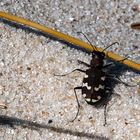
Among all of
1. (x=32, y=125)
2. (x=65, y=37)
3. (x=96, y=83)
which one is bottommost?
(x=32, y=125)

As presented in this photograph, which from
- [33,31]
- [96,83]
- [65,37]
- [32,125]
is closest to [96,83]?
[96,83]

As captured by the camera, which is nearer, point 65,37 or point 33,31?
point 65,37

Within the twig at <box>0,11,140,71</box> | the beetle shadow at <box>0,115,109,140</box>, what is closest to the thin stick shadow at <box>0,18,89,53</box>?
the twig at <box>0,11,140,71</box>

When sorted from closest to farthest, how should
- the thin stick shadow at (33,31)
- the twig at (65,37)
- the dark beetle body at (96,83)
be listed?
1. the dark beetle body at (96,83)
2. the twig at (65,37)
3. the thin stick shadow at (33,31)

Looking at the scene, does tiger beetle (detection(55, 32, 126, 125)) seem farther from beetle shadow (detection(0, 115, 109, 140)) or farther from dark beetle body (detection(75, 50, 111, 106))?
beetle shadow (detection(0, 115, 109, 140))

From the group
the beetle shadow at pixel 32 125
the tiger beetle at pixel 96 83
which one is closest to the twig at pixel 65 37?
the tiger beetle at pixel 96 83

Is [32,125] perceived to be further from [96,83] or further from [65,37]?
→ [65,37]

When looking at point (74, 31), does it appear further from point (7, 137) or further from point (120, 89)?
point (7, 137)

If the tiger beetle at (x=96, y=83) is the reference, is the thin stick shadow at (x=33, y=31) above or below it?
above

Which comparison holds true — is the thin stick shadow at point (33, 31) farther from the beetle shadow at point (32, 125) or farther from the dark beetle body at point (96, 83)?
the beetle shadow at point (32, 125)
